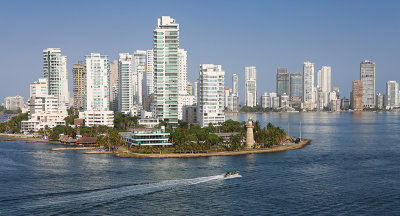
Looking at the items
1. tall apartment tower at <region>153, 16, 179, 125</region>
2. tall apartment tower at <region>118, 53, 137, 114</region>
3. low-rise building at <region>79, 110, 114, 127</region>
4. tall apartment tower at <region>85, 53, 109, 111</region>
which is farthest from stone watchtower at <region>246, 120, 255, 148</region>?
tall apartment tower at <region>118, 53, 137, 114</region>

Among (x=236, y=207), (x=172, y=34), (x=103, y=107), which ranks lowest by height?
(x=236, y=207)

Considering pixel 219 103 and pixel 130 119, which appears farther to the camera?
pixel 130 119

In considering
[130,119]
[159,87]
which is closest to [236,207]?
[159,87]

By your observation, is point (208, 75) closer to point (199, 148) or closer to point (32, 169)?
point (199, 148)

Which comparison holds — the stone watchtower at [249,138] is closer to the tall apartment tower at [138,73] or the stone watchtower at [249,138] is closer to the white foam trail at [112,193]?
the white foam trail at [112,193]

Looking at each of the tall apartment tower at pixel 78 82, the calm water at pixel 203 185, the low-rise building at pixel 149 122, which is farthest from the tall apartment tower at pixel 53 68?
the calm water at pixel 203 185

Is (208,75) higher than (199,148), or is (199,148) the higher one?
(208,75)

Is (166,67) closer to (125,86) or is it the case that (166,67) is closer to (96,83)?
(96,83)

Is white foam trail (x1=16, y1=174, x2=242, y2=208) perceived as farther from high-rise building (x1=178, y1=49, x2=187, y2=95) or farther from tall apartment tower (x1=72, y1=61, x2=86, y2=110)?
tall apartment tower (x1=72, y1=61, x2=86, y2=110)

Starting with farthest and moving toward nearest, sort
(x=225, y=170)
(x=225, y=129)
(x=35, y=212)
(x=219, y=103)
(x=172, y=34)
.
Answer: (x=219, y=103) → (x=172, y=34) → (x=225, y=129) → (x=225, y=170) → (x=35, y=212)
